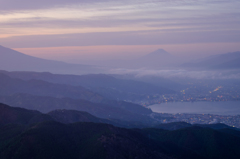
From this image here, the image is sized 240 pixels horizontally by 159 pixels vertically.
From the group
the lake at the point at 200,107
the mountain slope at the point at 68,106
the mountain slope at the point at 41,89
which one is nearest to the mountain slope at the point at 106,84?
the mountain slope at the point at 41,89

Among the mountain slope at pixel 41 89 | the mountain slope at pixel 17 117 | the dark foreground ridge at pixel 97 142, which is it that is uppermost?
the mountain slope at pixel 41 89

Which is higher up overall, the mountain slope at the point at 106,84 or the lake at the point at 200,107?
the mountain slope at the point at 106,84

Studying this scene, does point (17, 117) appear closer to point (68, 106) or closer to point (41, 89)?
point (68, 106)

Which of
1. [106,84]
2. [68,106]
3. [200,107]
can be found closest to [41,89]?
[68,106]

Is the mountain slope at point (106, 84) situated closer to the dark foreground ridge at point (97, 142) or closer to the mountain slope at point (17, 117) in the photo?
the mountain slope at point (17, 117)

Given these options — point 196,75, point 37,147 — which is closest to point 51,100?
point 37,147
